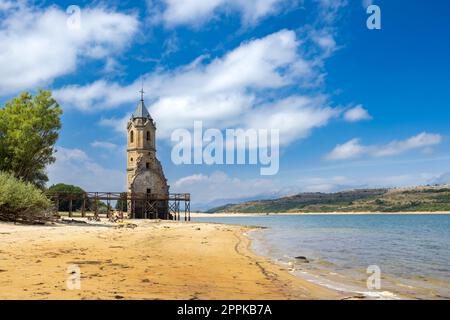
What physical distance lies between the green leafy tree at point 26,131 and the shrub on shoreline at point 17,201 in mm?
7343

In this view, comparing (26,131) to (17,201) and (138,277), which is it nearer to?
(17,201)

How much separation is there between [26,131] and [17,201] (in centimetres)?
978

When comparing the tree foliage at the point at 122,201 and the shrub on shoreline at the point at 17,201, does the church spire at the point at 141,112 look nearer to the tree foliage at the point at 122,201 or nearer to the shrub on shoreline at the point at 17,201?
the tree foliage at the point at 122,201

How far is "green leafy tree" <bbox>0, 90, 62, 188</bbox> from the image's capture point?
33875 millimetres

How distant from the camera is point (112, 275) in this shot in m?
10.2

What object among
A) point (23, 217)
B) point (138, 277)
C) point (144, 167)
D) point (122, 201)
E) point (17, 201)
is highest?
point (144, 167)

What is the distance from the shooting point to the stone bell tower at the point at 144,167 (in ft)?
192

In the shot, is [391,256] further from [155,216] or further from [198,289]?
[155,216]

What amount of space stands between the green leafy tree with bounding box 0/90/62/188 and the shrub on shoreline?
7.34 meters

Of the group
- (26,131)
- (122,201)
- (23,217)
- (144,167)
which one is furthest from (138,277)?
(122,201)

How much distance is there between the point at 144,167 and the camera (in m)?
59.9

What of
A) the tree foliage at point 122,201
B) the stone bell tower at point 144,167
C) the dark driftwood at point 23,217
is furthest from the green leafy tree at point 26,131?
the stone bell tower at point 144,167

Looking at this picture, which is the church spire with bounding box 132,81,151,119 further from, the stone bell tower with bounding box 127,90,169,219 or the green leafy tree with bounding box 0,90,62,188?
the green leafy tree with bounding box 0,90,62,188
